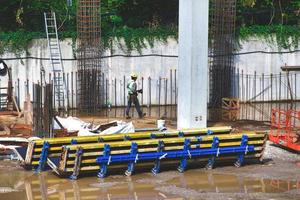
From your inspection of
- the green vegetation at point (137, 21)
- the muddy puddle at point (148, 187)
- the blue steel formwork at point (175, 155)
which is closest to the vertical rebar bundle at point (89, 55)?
the green vegetation at point (137, 21)

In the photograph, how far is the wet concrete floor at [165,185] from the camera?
1518cm

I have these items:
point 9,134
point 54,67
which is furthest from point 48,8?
point 9,134

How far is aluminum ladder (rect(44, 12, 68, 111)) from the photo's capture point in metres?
28.7

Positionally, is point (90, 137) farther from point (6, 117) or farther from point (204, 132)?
point (6, 117)

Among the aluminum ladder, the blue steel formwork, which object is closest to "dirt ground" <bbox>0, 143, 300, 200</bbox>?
the blue steel formwork

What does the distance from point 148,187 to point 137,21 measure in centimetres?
1956

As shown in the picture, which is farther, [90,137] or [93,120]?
[93,120]

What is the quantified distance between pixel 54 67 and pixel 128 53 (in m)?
3.46

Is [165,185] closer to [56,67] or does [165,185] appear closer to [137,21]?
[56,67]

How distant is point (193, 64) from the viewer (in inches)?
847

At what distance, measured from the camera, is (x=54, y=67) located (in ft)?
96.4

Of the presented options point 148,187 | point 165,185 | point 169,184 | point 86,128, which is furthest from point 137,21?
point 148,187

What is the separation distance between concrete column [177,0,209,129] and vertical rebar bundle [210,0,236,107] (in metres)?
7.16

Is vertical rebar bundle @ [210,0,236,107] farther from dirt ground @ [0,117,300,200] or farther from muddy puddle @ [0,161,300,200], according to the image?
muddy puddle @ [0,161,300,200]
